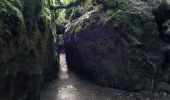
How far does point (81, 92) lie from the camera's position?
10.5 metres

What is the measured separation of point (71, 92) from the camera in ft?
34.7

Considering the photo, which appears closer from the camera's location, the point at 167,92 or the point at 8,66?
the point at 8,66

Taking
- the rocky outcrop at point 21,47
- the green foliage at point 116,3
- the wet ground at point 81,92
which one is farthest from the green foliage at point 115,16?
the wet ground at point 81,92

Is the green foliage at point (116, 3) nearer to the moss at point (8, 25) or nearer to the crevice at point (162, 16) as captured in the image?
the crevice at point (162, 16)

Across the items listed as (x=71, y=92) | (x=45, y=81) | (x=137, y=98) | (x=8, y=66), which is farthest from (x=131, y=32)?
(x=8, y=66)

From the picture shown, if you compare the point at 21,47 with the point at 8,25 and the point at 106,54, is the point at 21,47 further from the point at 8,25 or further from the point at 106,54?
the point at 106,54

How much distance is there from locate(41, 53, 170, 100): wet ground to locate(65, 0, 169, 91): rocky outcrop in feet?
1.26

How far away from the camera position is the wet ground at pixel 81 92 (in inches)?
376

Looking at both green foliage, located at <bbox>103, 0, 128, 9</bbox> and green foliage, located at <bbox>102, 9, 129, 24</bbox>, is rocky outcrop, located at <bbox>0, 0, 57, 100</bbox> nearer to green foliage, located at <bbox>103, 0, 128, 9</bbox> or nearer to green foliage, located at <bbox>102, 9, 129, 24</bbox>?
green foliage, located at <bbox>102, 9, 129, 24</bbox>

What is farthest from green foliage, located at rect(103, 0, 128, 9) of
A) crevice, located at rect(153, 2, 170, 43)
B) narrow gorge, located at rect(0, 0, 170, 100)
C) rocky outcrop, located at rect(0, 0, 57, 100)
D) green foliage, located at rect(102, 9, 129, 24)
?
rocky outcrop, located at rect(0, 0, 57, 100)

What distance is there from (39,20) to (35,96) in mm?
2932

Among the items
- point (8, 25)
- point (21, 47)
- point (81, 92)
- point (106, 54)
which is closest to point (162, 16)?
point (106, 54)

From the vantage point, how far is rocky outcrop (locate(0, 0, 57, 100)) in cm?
616

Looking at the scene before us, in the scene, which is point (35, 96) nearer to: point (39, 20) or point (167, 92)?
point (39, 20)
